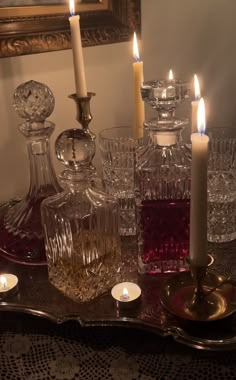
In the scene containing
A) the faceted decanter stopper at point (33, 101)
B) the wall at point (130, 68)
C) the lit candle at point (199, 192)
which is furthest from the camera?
the wall at point (130, 68)

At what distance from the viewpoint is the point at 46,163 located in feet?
2.87

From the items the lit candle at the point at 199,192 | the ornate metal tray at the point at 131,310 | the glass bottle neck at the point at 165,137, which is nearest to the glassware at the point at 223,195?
the ornate metal tray at the point at 131,310

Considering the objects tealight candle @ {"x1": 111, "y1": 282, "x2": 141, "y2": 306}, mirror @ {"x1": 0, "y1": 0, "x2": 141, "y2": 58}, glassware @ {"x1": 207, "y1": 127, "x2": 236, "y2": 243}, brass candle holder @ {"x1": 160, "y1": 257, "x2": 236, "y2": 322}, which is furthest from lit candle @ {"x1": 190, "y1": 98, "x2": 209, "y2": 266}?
mirror @ {"x1": 0, "y1": 0, "x2": 141, "y2": 58}

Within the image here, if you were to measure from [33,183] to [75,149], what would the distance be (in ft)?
0.72

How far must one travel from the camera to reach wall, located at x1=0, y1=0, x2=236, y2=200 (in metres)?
0.97

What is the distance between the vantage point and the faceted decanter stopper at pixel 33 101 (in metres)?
0.81

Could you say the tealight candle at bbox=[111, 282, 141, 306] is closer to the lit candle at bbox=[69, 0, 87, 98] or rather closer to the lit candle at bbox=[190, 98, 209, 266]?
the lit candle at bbox=[190, 98, 209, 266]

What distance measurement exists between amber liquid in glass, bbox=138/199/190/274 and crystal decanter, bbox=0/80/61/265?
183 mm

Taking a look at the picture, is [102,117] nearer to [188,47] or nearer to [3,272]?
[188,47]

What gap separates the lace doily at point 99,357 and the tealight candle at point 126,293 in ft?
0.13

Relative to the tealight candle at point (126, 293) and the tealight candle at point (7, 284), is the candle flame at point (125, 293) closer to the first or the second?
the tealight candle at point (126, 293)

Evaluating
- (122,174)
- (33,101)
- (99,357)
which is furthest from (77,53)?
(99,357)

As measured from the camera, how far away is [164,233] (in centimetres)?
78

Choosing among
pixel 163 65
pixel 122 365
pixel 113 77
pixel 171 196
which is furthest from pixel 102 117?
pixel 122 365
